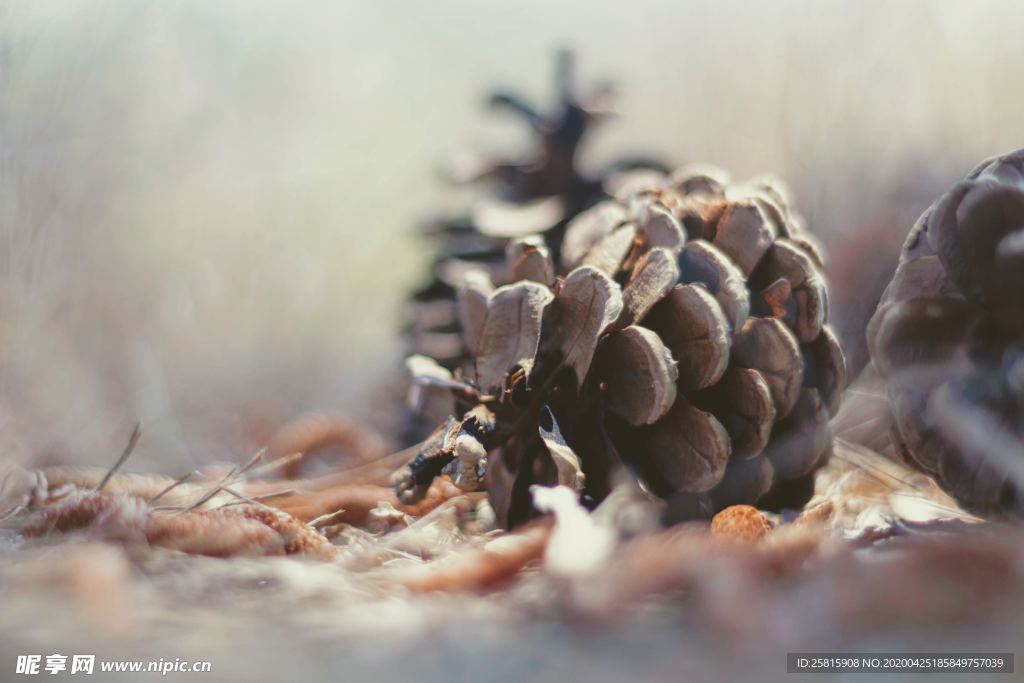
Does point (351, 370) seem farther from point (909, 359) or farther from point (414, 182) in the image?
point (909, 359)

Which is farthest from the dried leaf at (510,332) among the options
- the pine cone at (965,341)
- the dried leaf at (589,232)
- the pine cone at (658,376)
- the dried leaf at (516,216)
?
the dried leaf at (516,216)

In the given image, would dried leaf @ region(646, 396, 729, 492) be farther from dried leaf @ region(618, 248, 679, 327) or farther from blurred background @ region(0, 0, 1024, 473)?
blurred background @ region(0, 0, 1024, 473)

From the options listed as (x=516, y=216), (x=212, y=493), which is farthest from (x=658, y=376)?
(x=516, y=216)

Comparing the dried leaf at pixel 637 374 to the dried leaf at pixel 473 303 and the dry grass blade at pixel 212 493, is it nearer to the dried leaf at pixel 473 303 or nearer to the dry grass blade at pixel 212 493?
the dried leaf at pixel 473 303

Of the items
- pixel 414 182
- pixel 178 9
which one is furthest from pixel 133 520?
pixel 414 182

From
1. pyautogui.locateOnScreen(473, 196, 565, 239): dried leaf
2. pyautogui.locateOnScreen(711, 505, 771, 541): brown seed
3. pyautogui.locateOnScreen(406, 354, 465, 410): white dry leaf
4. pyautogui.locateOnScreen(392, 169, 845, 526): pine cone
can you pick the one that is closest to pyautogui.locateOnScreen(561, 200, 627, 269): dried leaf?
pyautogui.locateOnScreen(392, 169, 845, 526): pine cone

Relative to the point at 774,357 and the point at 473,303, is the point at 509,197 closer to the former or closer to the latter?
the point at 473,303
